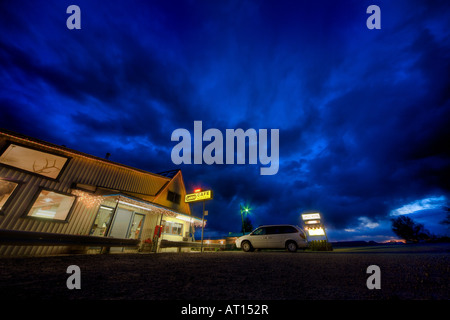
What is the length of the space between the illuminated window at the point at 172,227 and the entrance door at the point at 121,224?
10.4ft

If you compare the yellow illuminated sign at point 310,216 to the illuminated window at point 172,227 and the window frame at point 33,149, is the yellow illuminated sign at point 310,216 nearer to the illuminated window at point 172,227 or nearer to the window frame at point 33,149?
the illuminated window at point 172,227

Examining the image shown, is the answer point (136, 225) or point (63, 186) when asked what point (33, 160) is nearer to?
point (63, 186)

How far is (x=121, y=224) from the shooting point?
1255 centimetres

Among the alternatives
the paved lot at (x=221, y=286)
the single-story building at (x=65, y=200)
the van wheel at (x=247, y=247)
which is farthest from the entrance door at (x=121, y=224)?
the paved lot at (x=221, y=286)

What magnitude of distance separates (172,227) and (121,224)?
5015 mm

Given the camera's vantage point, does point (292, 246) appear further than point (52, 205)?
Yes

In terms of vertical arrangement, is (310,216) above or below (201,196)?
below

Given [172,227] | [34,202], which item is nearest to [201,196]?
[172,227]

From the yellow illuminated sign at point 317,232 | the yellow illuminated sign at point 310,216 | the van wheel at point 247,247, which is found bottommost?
the van wheel at point 247,247

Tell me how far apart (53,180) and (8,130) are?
3.29 metres

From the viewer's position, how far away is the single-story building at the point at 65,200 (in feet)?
24.2

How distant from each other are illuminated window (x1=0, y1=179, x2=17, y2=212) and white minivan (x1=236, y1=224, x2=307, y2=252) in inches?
537

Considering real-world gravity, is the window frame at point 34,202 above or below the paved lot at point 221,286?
above

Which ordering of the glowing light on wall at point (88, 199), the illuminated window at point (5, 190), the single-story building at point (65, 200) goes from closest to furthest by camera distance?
the single-story building at point (65, 200) < the illuminated window at point (5, 190) < the glowing light on wall at point (88, 199)
